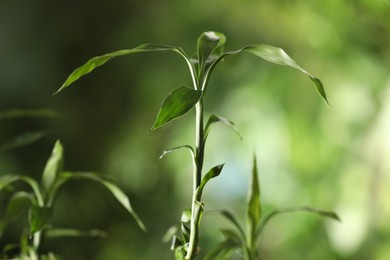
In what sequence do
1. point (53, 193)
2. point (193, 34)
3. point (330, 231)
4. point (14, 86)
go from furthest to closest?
point (14, 86) → point (193, 34) → point (330, 231) → point (53, 193)

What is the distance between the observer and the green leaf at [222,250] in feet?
1.15

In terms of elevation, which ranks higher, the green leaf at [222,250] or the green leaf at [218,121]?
the green leaf at [218,121]

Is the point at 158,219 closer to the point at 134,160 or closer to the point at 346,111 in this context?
the point at 134,160

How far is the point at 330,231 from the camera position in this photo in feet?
4.23

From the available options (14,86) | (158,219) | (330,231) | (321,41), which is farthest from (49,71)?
(330,231)

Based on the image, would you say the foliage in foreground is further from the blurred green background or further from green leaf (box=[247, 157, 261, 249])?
the blurred green background

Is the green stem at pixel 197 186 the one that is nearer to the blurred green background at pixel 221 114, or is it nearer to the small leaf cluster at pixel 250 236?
the small leaf cluster at pixel 250 236

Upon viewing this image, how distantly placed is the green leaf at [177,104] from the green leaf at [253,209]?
101 millimetres

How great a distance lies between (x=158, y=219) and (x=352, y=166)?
71cm

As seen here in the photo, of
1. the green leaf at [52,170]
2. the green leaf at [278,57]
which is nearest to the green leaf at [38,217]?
the green leaf at [52,170]

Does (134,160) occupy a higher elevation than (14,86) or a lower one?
lower

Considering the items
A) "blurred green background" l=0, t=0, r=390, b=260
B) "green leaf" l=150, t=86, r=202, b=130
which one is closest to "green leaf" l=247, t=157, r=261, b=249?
"green leaf" l=150, t=86, r=202, b=130

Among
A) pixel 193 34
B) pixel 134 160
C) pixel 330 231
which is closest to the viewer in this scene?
pixel 330 231

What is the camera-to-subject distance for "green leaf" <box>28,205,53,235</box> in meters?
0.31
